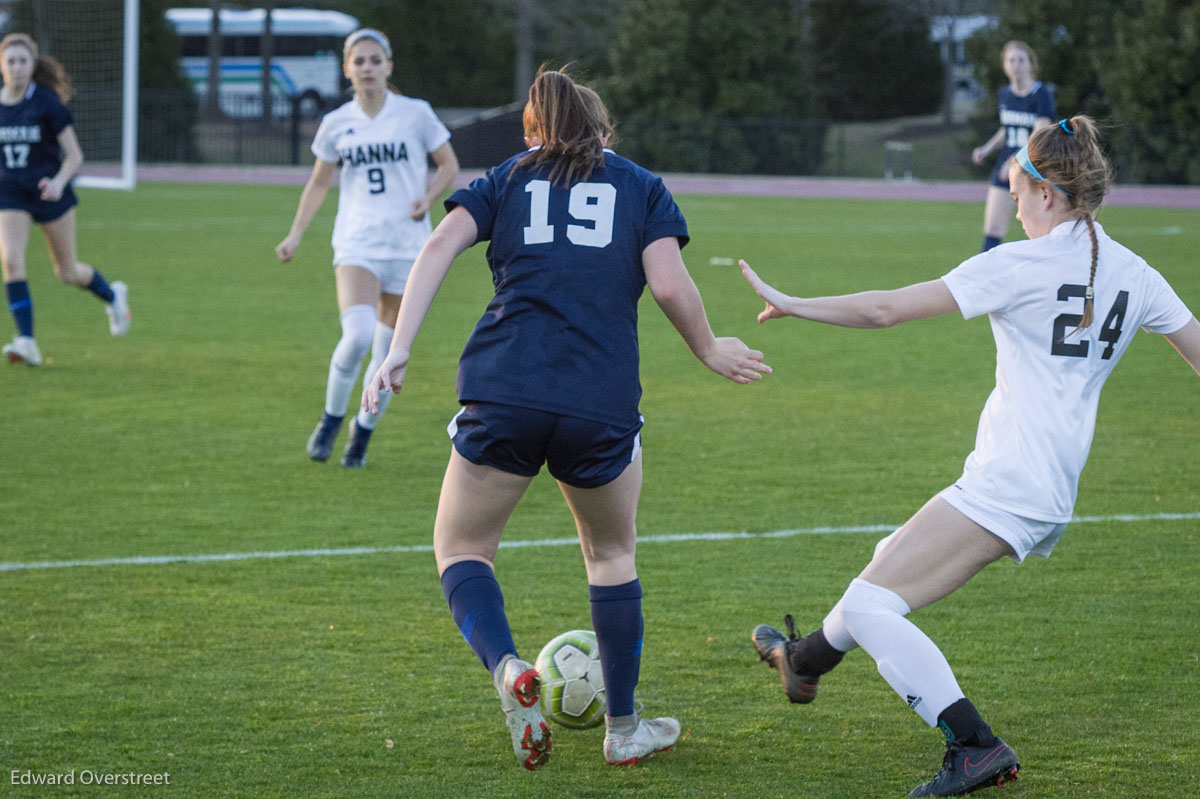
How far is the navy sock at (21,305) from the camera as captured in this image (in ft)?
33.4

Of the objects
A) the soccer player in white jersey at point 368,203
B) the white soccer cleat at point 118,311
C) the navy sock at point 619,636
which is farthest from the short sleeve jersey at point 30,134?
the navy sock at point 619,636

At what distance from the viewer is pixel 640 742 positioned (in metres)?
3.76

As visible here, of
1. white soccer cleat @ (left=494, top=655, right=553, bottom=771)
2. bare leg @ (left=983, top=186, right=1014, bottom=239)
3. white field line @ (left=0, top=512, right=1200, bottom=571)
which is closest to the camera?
white soccer cleat @ (left=494, top=655, right=553, bottom=771)

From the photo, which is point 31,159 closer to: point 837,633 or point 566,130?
point 566,130

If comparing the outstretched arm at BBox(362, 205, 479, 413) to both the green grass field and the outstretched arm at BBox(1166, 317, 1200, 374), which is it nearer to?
the green grass field

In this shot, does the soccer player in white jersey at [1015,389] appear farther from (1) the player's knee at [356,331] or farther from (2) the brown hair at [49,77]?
(2) the brown hair at [49,77]

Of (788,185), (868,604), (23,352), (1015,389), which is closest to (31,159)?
(23,352)

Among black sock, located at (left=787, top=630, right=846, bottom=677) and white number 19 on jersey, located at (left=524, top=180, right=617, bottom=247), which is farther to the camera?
black sock, located at (left=787, top=630, right=846, bottom=677)

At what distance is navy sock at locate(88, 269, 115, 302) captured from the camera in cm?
1074

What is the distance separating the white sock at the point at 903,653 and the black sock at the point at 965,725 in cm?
2

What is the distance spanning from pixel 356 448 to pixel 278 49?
42.6 m

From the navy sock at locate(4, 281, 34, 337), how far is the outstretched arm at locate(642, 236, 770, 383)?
7871 millimetres

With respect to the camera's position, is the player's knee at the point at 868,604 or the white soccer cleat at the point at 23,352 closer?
the player's knee at the point at 868,604

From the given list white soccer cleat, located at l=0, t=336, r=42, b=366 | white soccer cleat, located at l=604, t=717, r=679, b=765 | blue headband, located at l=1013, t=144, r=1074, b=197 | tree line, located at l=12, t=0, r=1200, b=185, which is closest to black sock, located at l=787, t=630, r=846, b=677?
white soccer cleat, located at l=604, t=717, r=679, b=765
